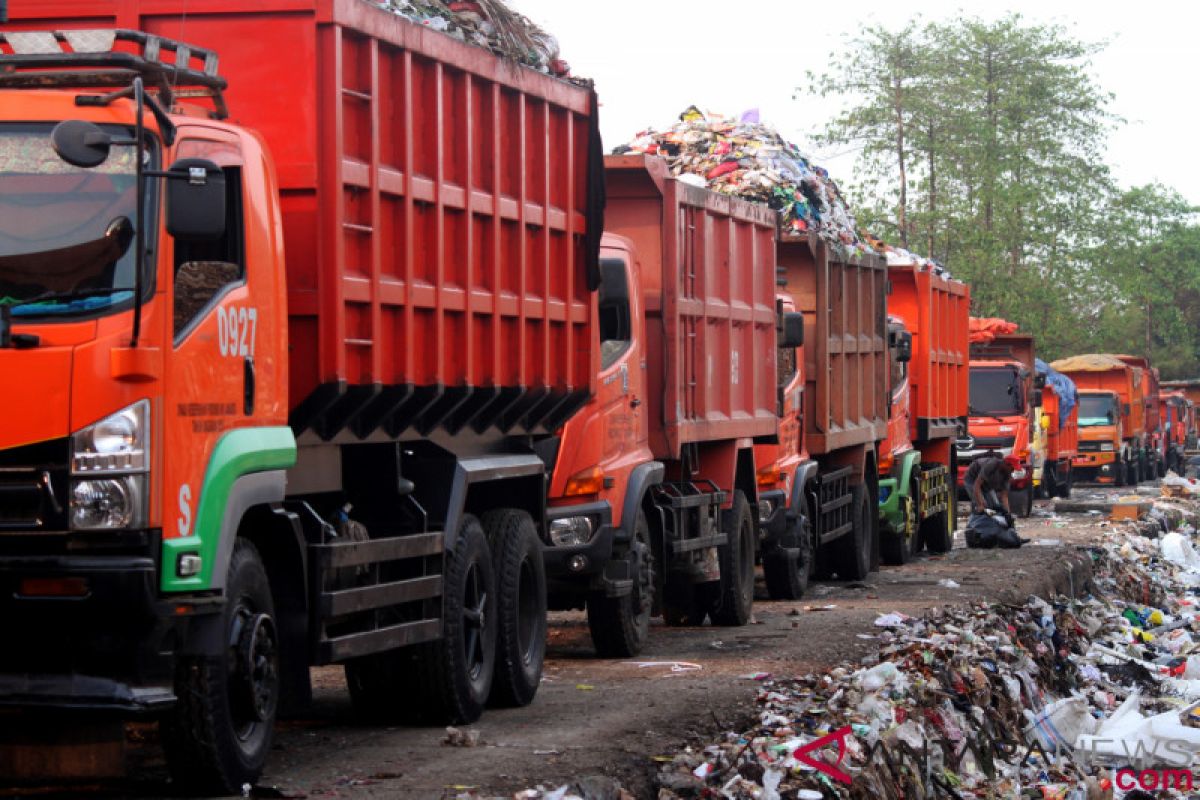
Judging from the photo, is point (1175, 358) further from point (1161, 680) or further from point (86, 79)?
point (86, 79)

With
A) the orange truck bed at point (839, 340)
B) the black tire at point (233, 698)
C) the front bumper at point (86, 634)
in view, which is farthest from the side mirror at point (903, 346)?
the front bumper at point (86, 634)

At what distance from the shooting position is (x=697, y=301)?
44.3 ft

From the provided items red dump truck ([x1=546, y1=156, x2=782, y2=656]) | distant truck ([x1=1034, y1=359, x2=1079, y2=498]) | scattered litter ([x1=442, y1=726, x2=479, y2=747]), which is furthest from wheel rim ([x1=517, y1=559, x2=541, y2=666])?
distant truck ([x1=1034, y1=359, x2=1079, y2=498])

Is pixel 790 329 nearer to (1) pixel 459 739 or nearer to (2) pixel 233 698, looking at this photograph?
(1) pixel 459 739

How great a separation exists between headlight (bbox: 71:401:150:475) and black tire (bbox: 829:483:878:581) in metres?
12.6

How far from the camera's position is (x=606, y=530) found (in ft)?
37.1

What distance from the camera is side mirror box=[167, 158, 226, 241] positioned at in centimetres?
638

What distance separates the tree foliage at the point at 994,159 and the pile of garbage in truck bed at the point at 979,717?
33.8 meters

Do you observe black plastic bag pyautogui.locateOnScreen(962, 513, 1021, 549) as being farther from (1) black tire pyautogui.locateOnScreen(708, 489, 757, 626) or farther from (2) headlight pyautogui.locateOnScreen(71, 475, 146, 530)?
(2) headlight pyautogui.locateOnScreen(71, 475, 146, 530)

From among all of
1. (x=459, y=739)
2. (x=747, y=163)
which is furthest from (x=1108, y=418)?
(x=459, y=739)

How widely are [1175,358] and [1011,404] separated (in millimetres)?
54964

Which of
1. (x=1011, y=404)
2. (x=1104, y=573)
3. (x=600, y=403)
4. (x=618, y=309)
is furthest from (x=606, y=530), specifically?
(x=1011, y=404)

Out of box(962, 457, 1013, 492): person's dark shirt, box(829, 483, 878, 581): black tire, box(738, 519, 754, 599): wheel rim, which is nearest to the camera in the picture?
box(738, 519, 754, 599): wheel rim

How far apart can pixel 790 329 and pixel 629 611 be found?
169 inches
